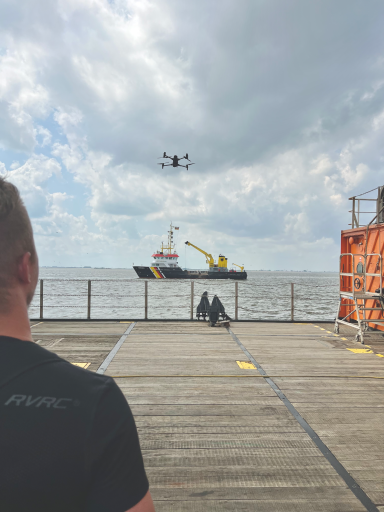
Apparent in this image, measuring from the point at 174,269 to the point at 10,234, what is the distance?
58.2 meters

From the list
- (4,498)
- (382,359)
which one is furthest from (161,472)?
(382,359)

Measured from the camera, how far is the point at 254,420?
2775 mm

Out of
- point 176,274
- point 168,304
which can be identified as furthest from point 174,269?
point 168,304

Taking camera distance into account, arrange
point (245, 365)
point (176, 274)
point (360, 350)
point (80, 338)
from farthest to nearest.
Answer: point (176, 274), point (80, 338), point (360, 350), point (245, 365)

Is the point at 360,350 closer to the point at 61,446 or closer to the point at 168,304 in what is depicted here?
the point at 61,446

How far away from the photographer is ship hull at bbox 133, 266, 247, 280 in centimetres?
5866

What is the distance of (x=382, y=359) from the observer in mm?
4836

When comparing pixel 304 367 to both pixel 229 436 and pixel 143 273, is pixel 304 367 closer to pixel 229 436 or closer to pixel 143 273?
pixel 229 436

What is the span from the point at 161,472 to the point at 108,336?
174 inches

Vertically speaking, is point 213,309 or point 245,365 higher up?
point 213,309

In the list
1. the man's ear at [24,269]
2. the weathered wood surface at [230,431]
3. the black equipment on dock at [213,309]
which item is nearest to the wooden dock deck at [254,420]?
the weathered wood surface at [230,431]

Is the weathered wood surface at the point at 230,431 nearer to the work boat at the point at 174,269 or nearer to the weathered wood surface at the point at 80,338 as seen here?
the weathered wood surface at the point at 80,338

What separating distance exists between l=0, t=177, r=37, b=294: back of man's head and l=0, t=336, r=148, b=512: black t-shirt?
19 cm

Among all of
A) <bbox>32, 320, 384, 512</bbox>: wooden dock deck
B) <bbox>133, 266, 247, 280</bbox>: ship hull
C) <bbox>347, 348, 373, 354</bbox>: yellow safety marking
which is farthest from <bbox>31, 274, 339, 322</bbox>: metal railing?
<bbox>133, 266, 247, 280</bbox>: ship hull
